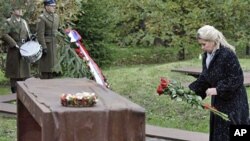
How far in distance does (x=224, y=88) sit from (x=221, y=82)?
7 cm

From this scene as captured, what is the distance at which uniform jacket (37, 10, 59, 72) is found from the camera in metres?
11.0

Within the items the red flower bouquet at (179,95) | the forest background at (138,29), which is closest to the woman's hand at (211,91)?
the red flower bouquet at (179,95)

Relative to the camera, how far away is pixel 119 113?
4199mm

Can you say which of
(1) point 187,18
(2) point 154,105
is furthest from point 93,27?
(2) point 154,105

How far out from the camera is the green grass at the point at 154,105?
8539mm

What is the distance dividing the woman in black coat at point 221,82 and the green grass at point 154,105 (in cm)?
199

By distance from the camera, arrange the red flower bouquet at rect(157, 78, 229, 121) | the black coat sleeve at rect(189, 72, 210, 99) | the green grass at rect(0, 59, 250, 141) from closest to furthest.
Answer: the red flower bouquet at rect(157, 78, 229, 121) < the black coat sleeve at rect(189, 72, 210, 99) < the green grass at rect(0, 59, 250, 141)

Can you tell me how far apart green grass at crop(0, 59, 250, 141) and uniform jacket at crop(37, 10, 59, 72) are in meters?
1.33

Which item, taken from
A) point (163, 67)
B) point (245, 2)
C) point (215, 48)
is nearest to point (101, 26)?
point (163, 67)

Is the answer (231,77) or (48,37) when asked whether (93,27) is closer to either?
(48,37)

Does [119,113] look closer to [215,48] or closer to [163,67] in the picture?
[215,48]

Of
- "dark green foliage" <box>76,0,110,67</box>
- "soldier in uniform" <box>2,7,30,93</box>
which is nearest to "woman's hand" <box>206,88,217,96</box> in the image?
"soldier in uniform" <box>2,7,30,93</box>

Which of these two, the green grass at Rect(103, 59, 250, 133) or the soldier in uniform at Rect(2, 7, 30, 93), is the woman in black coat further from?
the soldier in uniform at Rect(2, 7, 30, 93)

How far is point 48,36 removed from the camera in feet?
37.0
